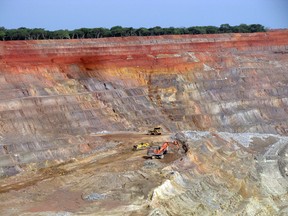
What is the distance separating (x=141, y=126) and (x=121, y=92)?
5642 millimetres

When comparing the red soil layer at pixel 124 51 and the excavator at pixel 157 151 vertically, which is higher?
the red soil layer at pixel 124 51

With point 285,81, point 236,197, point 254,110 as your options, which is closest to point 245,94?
point 254,110

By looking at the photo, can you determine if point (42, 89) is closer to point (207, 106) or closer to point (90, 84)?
point (90, 84)

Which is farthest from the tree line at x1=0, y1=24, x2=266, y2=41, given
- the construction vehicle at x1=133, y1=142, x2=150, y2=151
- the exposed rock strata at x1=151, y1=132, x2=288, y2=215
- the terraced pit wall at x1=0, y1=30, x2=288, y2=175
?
the exposed rock strata at x1=151, y1=132, x2=288, y2=215

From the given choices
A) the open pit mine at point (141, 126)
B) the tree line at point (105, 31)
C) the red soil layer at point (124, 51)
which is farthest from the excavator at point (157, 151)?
the tree line at point (105, 31)

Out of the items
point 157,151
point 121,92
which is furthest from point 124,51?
point 157,151

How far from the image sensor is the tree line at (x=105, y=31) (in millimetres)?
78500

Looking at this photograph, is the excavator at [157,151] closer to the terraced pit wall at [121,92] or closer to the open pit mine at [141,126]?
the open pit mine at [141,126]

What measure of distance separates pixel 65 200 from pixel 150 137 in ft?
51.2

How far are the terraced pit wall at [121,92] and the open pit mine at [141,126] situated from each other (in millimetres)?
127

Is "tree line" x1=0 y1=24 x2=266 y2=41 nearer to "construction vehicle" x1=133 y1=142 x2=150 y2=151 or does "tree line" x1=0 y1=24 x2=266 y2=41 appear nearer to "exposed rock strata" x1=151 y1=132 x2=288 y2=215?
"construction vehicle" x1=133 y1=142 x2=150 y2=151

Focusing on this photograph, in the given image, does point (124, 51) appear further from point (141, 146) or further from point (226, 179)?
point (226, 179)

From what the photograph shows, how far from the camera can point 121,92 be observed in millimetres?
51375

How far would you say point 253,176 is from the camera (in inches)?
1404
